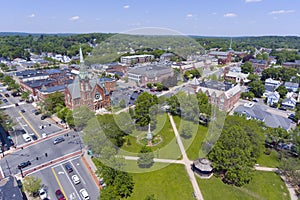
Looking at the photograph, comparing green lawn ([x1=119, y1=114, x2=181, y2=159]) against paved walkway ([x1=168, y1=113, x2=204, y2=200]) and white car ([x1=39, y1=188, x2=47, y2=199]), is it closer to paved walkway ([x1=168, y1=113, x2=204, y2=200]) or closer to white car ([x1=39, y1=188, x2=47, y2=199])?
paved walkway ([x1=168, y1=113, x2=204, y2=200])

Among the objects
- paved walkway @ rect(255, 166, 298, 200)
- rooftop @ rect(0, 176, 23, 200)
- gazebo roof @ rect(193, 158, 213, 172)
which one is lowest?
paved walkway @ rect(255, 166, 298, 200)

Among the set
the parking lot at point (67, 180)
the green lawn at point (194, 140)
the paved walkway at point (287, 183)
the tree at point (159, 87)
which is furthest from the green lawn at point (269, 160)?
the tree at point (159, 87)

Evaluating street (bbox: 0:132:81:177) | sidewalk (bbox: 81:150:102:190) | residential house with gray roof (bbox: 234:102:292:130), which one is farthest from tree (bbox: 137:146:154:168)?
residential house with gray roof (bbox: 234:102:292:130)

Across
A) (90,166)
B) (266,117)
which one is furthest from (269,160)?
(90,166)

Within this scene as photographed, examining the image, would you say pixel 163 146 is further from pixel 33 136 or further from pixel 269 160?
pixel 33 136

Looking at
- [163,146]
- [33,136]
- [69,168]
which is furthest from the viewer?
[33,136]

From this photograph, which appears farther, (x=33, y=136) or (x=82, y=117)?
(x=33, y=136)
